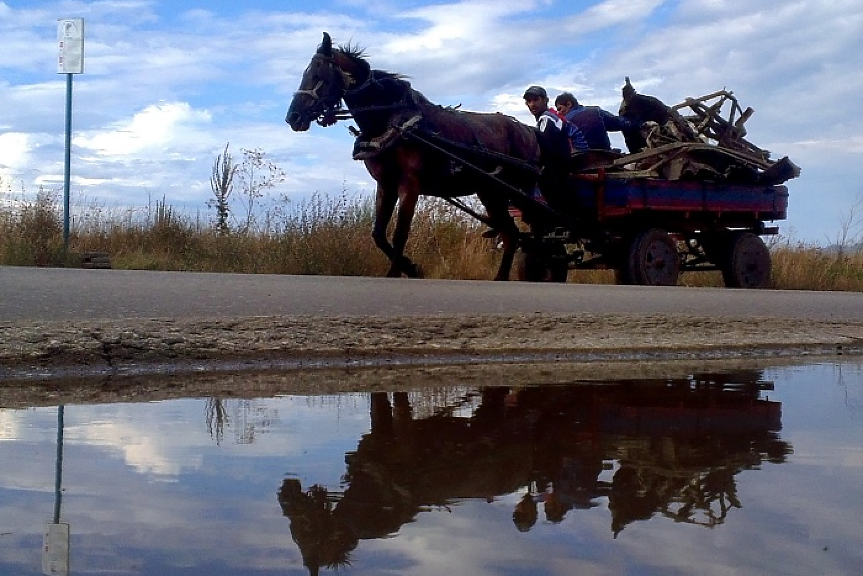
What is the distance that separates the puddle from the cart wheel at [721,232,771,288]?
26.3ft

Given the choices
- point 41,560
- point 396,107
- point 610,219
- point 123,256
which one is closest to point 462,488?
point 41,560

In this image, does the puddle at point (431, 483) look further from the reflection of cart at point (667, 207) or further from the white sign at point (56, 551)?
the reflection of cart at point (667, 207)

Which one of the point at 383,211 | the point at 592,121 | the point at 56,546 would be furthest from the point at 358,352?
the point at 592,121

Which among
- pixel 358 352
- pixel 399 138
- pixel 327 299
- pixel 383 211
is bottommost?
pixel 358 352

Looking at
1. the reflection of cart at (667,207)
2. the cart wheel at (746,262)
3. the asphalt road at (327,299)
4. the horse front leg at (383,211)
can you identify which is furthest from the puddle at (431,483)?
the cart wheel at (746,262)

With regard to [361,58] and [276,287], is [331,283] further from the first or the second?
[361,58]

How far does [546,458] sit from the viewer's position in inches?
121

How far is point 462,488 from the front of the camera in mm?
2697

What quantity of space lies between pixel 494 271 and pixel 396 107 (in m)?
3.31

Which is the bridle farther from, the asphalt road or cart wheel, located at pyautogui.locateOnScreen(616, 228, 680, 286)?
cart wheel, located at pyautogui.locateOnScreen(616, 228, 680, 286)

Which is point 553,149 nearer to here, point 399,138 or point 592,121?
point 592,121

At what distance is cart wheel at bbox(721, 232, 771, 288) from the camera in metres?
12.1

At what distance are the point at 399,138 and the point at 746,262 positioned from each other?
450cm

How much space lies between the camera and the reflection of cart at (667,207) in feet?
36.6
